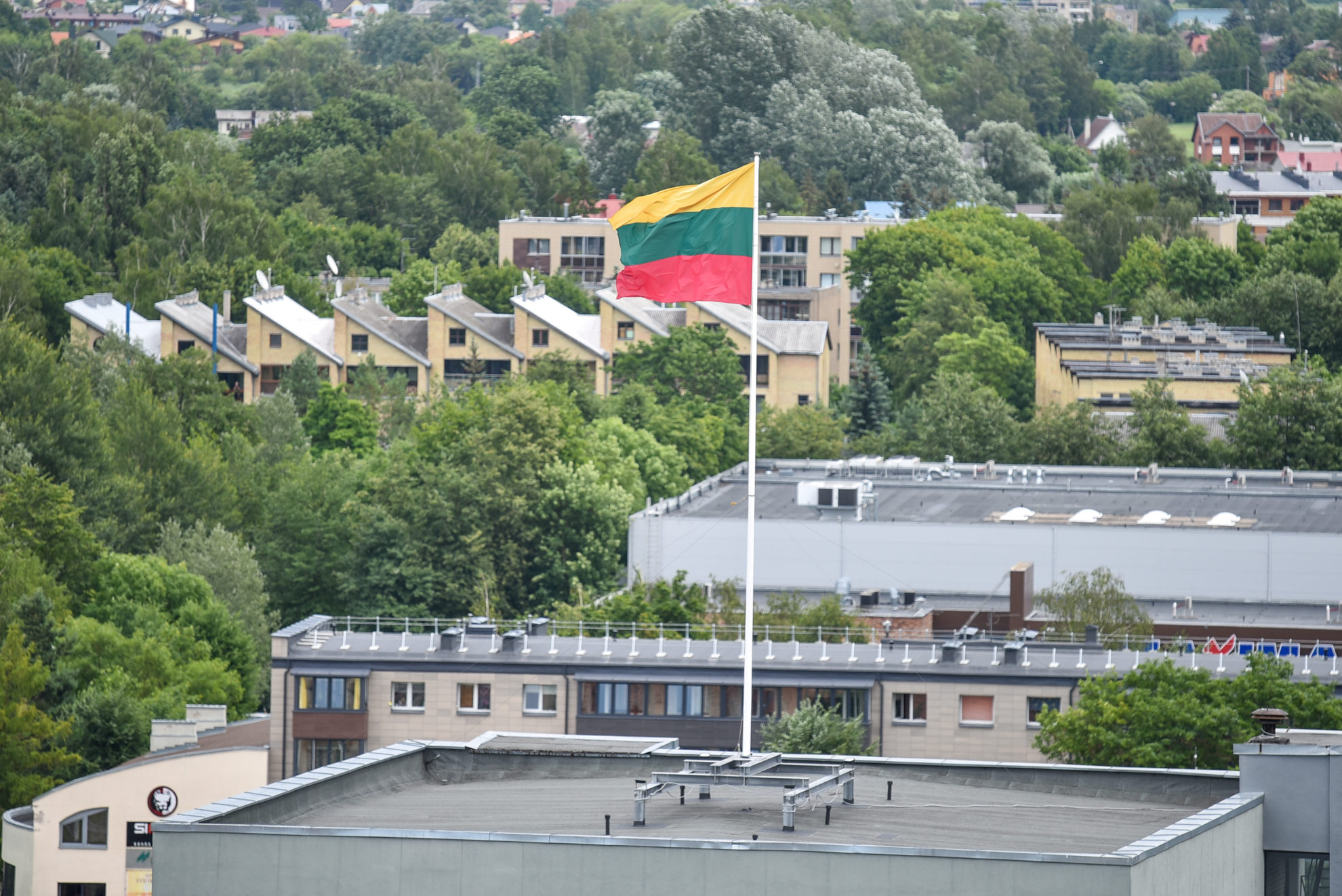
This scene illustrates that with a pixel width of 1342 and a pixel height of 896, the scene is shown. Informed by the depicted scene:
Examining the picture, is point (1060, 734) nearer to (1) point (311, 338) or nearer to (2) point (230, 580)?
(2) point (230, 580)

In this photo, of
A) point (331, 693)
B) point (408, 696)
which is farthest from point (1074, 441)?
point (331, 693)

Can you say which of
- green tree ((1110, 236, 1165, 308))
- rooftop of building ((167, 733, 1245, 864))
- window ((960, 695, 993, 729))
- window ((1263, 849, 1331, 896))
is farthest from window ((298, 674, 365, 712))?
green tree ((1110, 236, 1165, 308))

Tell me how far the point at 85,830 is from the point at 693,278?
80.6 feet

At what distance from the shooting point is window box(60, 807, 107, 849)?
51938mm

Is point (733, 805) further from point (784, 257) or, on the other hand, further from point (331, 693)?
point (784, 257)

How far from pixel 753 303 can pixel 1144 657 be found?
1096 inches

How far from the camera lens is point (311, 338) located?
4948 inches

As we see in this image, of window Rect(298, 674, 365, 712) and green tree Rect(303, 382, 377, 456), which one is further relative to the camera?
green tree Rect(303, 382, 377, 456)

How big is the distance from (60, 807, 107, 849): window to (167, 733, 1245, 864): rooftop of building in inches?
827

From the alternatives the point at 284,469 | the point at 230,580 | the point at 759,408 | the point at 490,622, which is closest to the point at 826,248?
the point at 759,408

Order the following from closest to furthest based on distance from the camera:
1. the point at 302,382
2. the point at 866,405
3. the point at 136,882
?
1. the point at 136,882
2. the point at 866,405
3. the point at 302,382

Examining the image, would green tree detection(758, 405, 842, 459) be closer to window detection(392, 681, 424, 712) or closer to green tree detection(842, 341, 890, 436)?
green tree detection(842, 341, 890, 436)

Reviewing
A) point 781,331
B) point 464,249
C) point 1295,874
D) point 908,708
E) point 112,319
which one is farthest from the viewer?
point 464,249

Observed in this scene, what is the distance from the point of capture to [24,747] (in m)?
57.7
